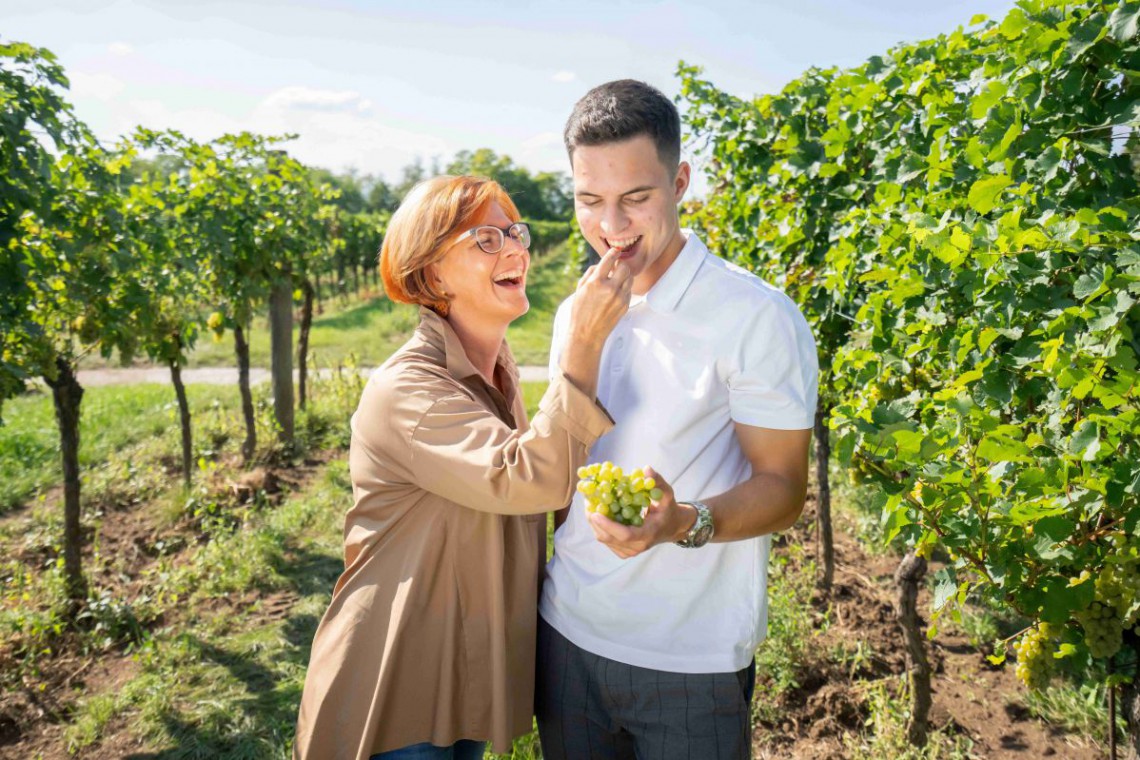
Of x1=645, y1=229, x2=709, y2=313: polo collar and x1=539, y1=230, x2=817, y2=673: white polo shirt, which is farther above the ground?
x1=645, y1=229, x2=709, y2=313: polo collar

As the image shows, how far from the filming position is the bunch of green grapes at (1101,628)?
6.28 feet

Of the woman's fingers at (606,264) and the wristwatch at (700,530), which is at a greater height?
the woman's fingers at (606,264)

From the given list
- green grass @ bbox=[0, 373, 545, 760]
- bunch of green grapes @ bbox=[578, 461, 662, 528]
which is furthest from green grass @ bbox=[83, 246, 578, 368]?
bunch of green grapes @ bbox=[578, 461, 662, 528]

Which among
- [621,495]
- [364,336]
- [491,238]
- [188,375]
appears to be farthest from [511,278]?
[364,336]

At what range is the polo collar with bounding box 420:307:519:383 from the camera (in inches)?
72.4

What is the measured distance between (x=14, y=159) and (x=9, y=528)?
3440 mm

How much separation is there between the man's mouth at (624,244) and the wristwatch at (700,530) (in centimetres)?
60

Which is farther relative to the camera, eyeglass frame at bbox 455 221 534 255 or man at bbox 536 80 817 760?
eyeglass frame at bbox 455 221 534 255

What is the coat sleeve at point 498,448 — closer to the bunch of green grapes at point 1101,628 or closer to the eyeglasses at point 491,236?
the eyeglasses at point 491,236

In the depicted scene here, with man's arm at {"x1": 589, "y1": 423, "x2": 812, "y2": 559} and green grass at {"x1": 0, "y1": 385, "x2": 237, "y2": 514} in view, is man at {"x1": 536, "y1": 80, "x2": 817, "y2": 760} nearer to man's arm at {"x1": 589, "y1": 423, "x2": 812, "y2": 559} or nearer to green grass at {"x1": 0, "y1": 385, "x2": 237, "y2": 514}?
man's arm at {"x1": 589, "y1": 423, "x2": 812, "y2": 559}

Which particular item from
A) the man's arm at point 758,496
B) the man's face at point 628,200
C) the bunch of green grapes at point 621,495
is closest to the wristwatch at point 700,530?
the man's arm at point 758,496

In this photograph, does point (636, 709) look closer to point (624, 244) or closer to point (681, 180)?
point (624, 244)

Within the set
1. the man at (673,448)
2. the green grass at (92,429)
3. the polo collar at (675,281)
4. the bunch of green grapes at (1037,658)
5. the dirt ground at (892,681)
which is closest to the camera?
the man at (673,448)

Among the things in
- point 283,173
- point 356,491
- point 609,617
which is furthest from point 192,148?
point 609,617
